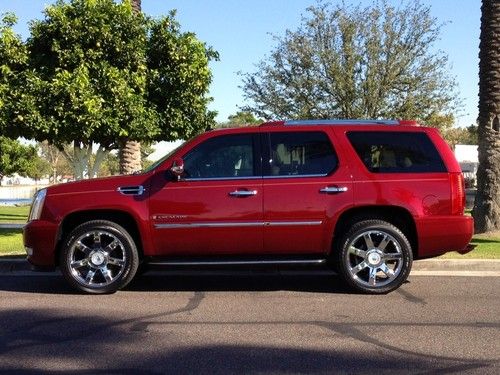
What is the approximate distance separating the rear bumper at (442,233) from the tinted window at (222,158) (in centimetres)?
207

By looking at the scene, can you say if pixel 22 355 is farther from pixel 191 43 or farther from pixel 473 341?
pixel 191 43

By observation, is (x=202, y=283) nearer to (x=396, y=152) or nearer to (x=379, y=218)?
(x=379, y=218)

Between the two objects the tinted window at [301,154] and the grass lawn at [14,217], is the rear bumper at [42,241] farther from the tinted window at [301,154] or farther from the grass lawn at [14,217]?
the grass lawn at [14,217]

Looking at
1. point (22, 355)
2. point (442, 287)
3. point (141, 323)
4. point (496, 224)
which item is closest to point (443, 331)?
point (442, 287)

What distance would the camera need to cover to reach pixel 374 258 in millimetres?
7352

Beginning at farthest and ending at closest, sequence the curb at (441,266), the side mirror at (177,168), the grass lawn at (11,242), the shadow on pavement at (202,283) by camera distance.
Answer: the grass lawn at (11,242)
the curb at (441,266)
the shadow on pavement at (202,283)
the side mirror at (177,168)

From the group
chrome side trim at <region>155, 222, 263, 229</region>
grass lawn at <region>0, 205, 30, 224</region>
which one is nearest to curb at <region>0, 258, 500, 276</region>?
chrome side trim at <region>155, 222, 263, 229</region>

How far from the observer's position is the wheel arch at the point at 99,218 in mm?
7426

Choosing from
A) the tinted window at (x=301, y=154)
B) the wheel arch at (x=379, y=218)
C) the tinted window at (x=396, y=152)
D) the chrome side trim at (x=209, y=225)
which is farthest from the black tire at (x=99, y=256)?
the tinted window at (x=396, y=152)

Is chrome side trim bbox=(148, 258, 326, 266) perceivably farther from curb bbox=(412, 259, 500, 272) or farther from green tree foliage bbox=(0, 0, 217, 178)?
green tree foliage bbox=(0, 0, 217, 178)

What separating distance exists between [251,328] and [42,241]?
288 centimetres

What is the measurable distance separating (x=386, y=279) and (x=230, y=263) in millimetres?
1831

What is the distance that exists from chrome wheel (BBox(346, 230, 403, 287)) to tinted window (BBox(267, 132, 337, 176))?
3.00 feet

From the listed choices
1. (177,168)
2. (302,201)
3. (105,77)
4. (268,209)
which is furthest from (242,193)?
(105,77)
